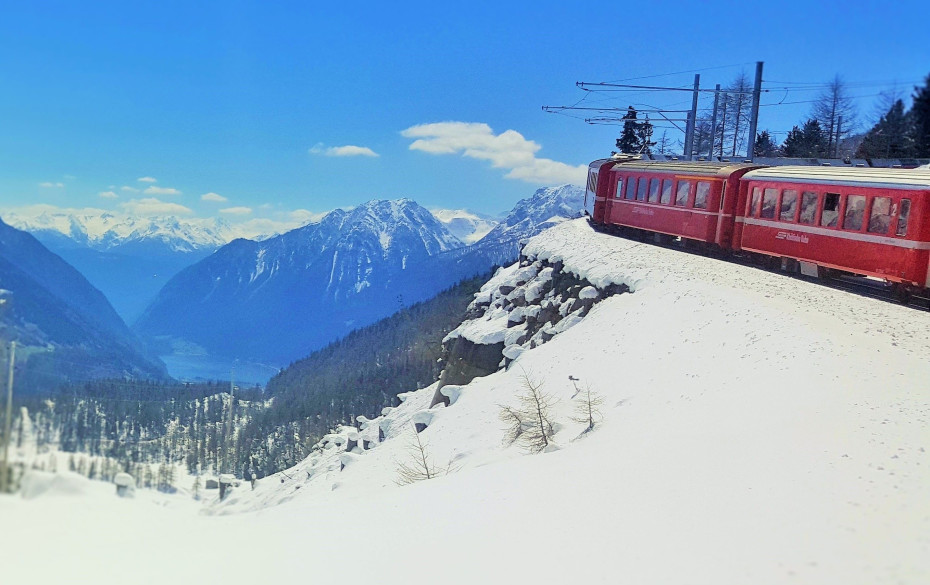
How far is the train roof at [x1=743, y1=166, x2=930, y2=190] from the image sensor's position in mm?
15969

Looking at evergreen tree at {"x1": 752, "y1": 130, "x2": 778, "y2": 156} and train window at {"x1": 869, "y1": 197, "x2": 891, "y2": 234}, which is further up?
evergreen tree at {"x1": 752, "y1": 130, "x2": 778, "y2": 156}

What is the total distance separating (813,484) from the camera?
318 inches

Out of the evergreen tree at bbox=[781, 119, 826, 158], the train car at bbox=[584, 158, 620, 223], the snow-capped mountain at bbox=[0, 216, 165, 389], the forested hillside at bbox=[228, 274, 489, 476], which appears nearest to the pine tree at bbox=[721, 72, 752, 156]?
the evergreen tree at bbox=[781, 119, 826, 158]

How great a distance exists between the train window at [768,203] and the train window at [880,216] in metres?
4.50

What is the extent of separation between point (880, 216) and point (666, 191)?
1163 centimetres

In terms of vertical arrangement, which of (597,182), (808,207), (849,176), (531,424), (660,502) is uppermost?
(597,182)

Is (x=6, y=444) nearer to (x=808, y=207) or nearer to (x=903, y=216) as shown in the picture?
(x=903, y=216)

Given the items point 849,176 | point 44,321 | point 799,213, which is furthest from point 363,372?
point 44,321

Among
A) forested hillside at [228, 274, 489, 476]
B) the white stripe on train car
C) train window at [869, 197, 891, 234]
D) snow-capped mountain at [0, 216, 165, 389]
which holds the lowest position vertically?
forested hillside at [228, 274, 489, 476]

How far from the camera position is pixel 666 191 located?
1118 inches

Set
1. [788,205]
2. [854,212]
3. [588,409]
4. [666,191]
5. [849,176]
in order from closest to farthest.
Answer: [588,409] < [854,212] < [849,176] < [788,205] < [666,191]

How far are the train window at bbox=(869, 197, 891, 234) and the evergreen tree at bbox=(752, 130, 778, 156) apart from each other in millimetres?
7440

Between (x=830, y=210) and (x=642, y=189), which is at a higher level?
(x=642, y=189)

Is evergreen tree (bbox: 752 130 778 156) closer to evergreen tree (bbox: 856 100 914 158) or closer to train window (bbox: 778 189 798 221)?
train window (bbox: 778 189 798 221)
